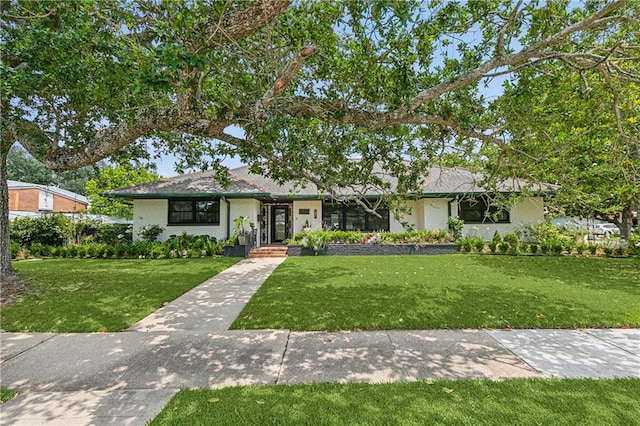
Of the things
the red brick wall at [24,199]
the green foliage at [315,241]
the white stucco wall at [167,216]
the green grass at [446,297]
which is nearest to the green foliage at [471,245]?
the green grass at [446,297]

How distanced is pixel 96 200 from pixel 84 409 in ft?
92.5

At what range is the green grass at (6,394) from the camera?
3.01 meters

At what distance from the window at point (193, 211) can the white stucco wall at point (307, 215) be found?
4363 millimetres

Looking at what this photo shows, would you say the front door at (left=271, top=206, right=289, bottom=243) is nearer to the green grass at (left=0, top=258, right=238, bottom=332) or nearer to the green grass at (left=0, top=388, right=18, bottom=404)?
the green grass at (left=0, top=258, right=238, bottom=332)

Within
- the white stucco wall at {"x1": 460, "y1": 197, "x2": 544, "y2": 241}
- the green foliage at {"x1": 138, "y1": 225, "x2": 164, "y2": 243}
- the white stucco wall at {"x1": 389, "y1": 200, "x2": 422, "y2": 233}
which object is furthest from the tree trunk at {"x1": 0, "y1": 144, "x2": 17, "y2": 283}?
the white stucco wall at {"x1": 460, "y1": 197, "x2": 544, "y2": 241}

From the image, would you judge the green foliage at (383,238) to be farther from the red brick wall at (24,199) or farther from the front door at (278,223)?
the red brick wall at (24,199)

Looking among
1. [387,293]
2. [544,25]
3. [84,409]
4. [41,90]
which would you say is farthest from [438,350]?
[41,90]

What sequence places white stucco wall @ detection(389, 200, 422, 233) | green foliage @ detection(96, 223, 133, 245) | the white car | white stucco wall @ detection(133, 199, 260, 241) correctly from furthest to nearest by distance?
the white car < white stucco wall @ detection(389, 200, 422, 233) < green foliage @ detection(96, 223, 133, 245) < white stucco wall @ detection(133, 199, 260, 241)

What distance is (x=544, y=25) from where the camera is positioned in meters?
5.18

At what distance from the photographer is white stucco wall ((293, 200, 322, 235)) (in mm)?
17403

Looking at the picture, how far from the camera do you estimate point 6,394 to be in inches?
121

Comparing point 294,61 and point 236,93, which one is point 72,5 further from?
point 294,61

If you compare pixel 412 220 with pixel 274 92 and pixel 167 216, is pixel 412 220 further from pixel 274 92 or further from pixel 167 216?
pixel 274 92

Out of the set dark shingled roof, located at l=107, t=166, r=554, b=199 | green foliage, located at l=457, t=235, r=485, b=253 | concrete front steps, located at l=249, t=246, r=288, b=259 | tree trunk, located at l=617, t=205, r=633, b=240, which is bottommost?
concrete front steps, located at l=249, t=246, r=288, b=259
